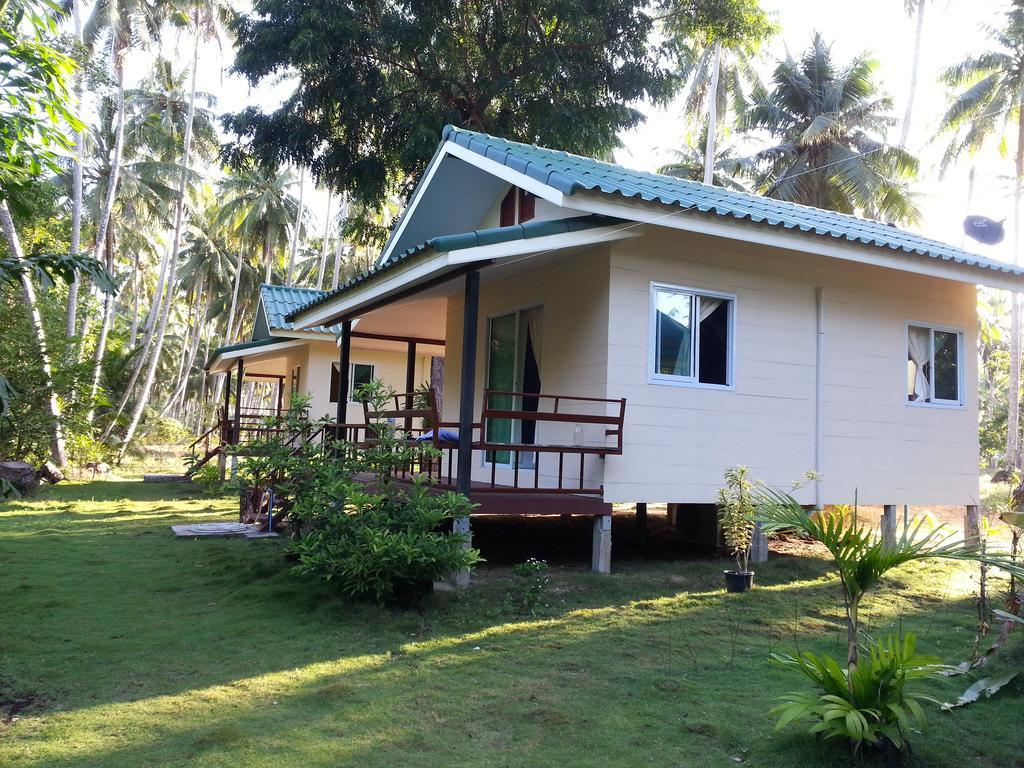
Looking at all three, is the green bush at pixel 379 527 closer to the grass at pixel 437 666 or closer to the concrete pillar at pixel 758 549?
the grass at pixel 437 666

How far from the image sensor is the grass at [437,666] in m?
3.98

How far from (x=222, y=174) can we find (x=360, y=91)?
1086 inches

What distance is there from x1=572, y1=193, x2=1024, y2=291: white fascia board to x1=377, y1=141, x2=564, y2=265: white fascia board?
402 millimetres

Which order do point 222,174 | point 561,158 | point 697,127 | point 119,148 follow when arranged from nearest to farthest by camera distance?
point 561,158 → point 119,148 → point 697,127 → point 222,174

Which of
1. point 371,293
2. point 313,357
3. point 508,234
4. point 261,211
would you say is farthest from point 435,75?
point 261,211

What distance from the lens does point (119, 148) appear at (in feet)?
77.4

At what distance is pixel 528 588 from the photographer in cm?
702

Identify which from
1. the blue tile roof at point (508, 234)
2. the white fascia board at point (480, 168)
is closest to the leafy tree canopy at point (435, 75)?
the white fascia board at point (480, 168)

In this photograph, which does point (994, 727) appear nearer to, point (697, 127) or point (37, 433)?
point (37, 433)

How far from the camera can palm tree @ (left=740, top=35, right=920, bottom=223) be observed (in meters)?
25.2

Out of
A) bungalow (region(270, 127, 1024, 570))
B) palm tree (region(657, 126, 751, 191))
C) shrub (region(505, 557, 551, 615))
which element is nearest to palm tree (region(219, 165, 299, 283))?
palm tree (region(657, 126, 751, 191))

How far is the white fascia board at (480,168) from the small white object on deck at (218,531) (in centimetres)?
437

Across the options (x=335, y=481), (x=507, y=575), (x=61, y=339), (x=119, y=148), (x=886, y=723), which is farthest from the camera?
(x=119, y=148)

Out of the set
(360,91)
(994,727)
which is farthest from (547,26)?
(994,727)
